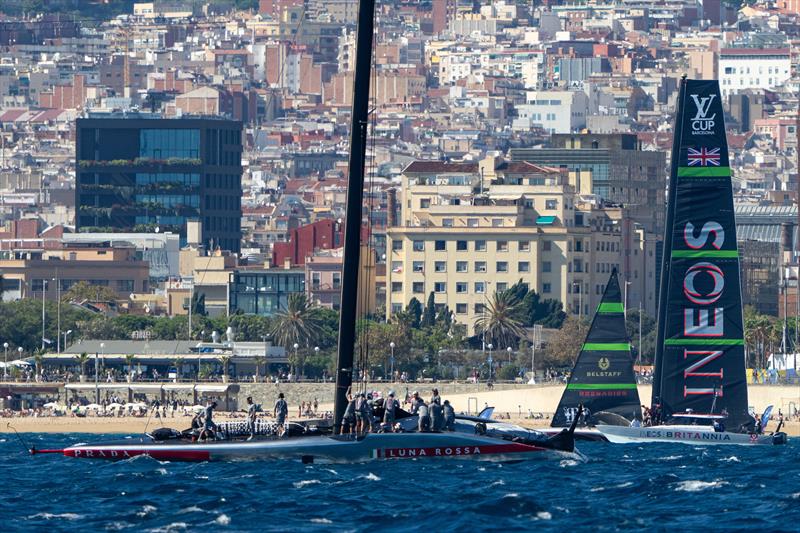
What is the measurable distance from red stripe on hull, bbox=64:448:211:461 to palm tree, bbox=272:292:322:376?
8577 centimetres

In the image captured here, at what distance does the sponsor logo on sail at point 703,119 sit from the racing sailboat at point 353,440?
1760 cm

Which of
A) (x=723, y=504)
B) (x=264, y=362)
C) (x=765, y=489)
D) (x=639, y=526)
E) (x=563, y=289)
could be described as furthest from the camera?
(x=563, y=289)

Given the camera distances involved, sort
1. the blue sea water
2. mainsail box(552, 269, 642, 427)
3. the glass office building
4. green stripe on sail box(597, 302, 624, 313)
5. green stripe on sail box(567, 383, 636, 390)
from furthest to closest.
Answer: the glass office building < green stripe on sail box(597, 302, 624, 313) < green stripe on sail box(567, 383, 636, 390) < mainsail box(552, 269, 642, 427) < the blue sea water

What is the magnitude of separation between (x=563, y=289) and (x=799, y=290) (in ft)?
52.2

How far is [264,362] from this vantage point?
488 feet

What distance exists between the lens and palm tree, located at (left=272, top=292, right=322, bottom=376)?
154 m

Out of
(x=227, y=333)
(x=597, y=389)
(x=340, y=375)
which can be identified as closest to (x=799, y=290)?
(x=227, y=333)

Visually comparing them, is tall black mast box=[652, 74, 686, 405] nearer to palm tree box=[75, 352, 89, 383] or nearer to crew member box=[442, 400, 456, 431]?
crew member box=[442, 400, 456, 431]

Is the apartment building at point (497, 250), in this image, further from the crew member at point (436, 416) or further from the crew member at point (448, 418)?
the crew member at point (436, 416)

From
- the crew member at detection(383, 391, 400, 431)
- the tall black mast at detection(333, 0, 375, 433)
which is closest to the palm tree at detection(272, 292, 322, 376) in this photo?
the tall black mast at detection(333, 0, 375, 433)

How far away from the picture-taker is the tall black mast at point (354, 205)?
66000 millimetres

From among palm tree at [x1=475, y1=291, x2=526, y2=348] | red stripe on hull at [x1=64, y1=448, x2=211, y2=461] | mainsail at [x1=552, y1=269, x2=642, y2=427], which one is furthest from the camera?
palm tree at [x1=475, y1=291, x2=526, y2=348]

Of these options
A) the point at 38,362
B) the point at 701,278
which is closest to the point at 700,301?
the point at 701,278

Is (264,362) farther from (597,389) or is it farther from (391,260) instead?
(597,389)
